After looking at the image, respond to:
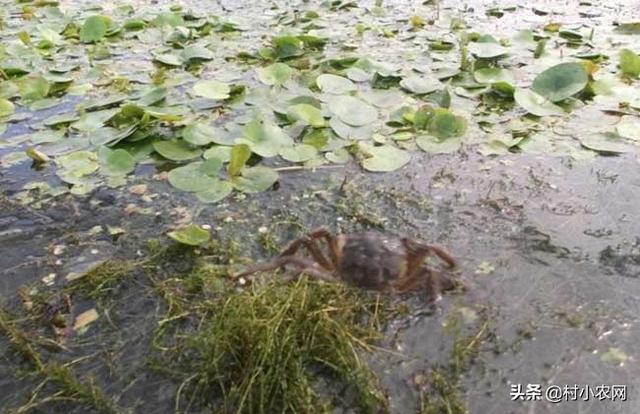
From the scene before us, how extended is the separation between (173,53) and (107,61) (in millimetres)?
491

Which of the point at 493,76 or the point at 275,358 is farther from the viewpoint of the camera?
the point at 493,76

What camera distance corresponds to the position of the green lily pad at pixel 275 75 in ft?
11.8

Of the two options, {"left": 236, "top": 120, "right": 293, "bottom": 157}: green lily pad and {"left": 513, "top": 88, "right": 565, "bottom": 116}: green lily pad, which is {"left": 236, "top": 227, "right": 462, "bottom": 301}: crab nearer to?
{"left": 236, "top": 120, "right": 293, "bottom": 157}: green lily pad

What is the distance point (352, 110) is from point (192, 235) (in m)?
1.30

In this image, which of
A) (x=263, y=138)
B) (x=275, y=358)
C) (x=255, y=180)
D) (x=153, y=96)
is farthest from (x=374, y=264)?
(x=153, y=96)

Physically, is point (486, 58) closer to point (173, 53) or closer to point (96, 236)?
point (173, 53)

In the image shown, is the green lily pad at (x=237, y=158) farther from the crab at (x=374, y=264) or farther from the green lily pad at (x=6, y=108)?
the green lily pad at (x=6, y=108)

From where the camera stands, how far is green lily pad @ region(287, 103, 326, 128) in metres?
3.08

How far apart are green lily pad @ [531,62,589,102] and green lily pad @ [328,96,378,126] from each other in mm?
1023

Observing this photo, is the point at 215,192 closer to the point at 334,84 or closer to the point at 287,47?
the point at 334,84

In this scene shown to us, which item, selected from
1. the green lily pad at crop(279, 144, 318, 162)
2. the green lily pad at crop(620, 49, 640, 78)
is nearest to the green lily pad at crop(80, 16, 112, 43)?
the green lily pad at crop(279, 144, 318, 162)

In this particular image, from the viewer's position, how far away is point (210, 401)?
5.45 feet

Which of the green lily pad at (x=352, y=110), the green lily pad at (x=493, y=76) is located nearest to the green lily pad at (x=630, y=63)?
the green lily pad at (x=493, y=76)

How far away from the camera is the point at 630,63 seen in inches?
139
